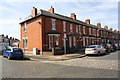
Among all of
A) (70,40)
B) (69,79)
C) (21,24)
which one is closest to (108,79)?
(69,79)

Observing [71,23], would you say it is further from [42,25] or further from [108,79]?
[108,79]

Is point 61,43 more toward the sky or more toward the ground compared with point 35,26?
more toward the ground

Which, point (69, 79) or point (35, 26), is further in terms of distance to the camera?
point (35, 26)

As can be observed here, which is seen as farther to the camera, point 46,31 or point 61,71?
point 46,31

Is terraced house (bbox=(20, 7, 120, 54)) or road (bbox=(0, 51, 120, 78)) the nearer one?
road (bbox=(0, 51, 120, 78))

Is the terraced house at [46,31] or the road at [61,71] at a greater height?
the terraced house at [46,31]

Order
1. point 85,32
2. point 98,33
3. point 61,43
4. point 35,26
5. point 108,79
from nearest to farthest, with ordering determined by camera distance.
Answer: point 108,79
point 35,26
point 61,43
point 85,32
point 98,33

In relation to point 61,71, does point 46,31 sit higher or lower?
higher

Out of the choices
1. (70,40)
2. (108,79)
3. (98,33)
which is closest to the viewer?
(108,79)

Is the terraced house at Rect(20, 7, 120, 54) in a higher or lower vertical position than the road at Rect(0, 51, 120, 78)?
higher

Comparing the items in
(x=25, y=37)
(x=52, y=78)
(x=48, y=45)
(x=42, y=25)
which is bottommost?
(x=52, y=78)

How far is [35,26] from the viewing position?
814 inches

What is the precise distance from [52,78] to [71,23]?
69.1 ft

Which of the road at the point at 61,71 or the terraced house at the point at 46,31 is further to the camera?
the terraced house at the point at 46,31
